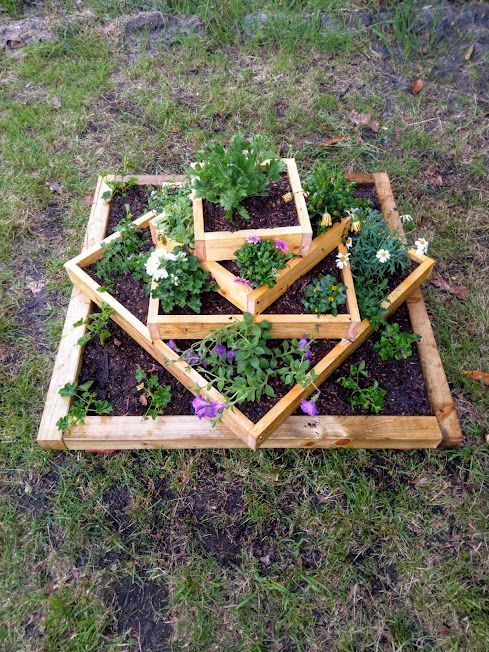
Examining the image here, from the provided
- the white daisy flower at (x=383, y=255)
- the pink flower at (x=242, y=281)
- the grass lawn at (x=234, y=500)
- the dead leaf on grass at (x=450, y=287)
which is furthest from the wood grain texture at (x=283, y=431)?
Result: the dead leaf on grass at (x=450, y=287)

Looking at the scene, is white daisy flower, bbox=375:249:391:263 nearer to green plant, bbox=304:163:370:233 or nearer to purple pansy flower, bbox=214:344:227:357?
green plant, bbox=304:163:370:233

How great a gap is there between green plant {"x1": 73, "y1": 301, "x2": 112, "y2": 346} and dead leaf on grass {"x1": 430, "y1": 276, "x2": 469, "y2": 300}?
189cm

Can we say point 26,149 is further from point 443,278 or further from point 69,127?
point 443,278

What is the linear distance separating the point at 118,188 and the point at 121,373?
119cm

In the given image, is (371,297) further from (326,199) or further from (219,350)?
(219,350)

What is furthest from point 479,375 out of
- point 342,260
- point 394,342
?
point 342,260

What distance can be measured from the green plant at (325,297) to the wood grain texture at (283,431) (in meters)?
0.49

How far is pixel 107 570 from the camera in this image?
2180mm

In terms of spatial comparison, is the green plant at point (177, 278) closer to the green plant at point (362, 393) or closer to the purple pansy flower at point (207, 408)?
the purple pansy flower at point (207, 408)

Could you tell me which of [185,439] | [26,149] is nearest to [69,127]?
[26,149]

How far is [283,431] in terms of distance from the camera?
230 centimetres

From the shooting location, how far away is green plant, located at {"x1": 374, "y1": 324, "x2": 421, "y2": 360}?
2.49m

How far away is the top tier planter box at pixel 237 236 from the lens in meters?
2.13

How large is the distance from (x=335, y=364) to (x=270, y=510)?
2.36ft
